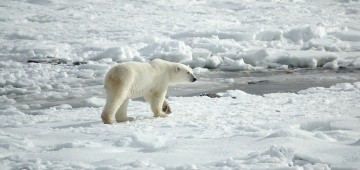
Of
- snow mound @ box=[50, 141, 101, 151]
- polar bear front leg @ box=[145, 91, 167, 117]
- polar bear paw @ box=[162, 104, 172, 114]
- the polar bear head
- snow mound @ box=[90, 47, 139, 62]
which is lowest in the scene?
snow mound @ box=[90, 47, 139, 62]

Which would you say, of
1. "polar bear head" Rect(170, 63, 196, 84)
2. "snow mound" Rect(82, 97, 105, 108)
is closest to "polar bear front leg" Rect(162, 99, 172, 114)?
"polar bear head" Rect(170, 63, 196, 84)

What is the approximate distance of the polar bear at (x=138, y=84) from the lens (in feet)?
18.7

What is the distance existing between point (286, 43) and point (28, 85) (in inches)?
380

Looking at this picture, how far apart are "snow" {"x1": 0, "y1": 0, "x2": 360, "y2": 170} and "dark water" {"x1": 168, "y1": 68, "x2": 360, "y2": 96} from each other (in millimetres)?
42

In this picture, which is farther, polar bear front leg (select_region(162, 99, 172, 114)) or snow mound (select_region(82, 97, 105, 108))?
snow mound (select_region(82, 97, 105, 108))

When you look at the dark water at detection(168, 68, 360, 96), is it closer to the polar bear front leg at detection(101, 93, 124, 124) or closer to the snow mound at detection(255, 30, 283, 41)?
the polar bear front leg at detection(101, 93, 124, 124)

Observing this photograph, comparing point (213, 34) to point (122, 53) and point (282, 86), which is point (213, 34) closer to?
point (122, 53)

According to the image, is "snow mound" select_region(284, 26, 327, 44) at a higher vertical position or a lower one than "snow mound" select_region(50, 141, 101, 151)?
lower

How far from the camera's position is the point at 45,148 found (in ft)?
12.9

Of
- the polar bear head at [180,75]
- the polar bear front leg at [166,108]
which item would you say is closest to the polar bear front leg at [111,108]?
the polar bear front leg at [166,108]

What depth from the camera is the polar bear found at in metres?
5.71

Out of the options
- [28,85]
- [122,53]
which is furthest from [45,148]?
[122,53]

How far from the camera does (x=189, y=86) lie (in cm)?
1028

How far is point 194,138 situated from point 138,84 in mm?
1910
